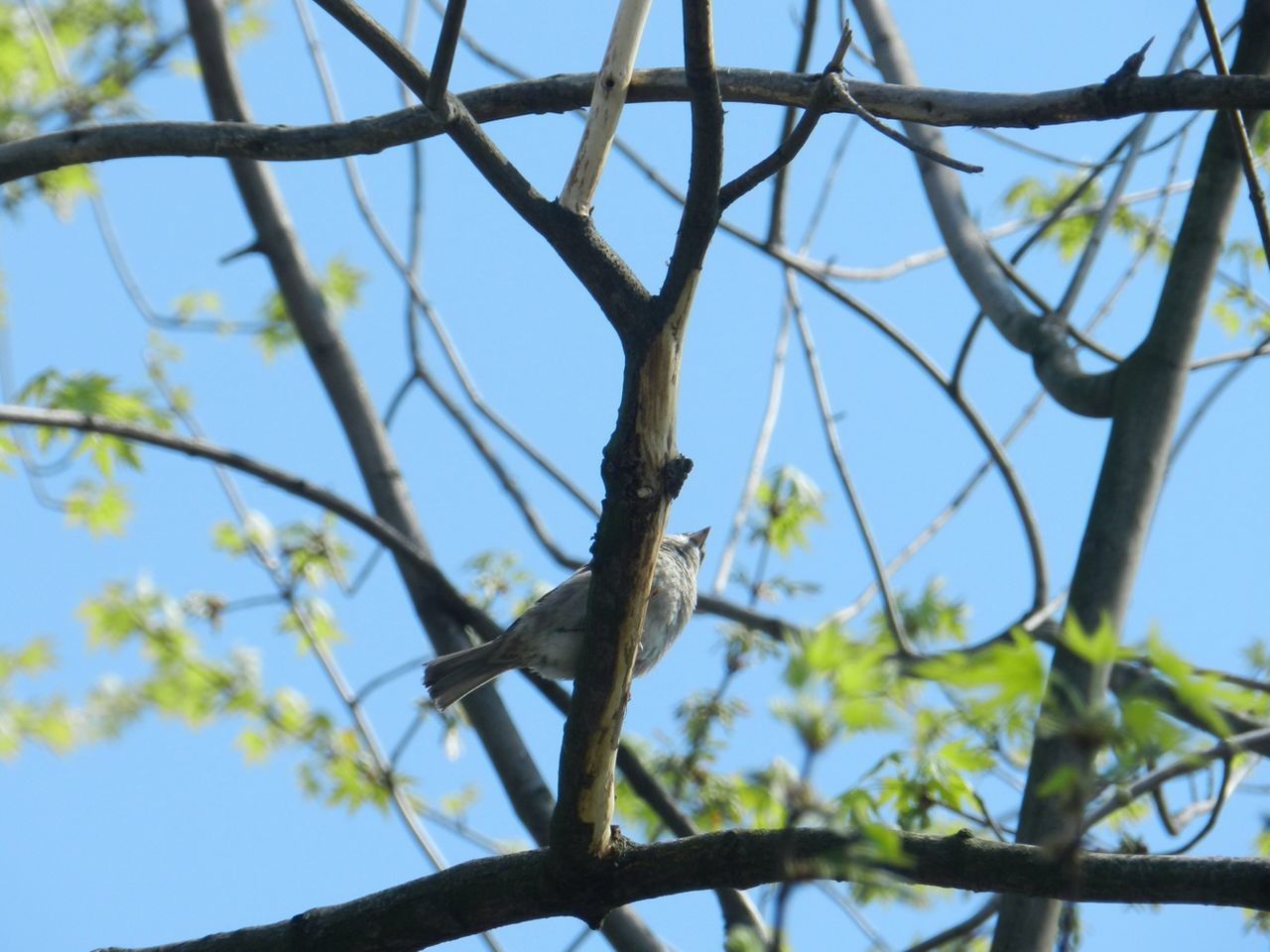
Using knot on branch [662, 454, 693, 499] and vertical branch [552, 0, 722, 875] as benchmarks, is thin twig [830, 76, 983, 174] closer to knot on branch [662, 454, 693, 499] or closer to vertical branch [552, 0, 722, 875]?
vertical branch [552, 0, 722, 875]

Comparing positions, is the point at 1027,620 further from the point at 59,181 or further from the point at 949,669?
the point at 59,181

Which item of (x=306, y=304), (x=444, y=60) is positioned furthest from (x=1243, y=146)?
(x=306, y=304)

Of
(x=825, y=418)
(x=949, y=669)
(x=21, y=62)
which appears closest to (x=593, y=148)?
(x=949, y=669)

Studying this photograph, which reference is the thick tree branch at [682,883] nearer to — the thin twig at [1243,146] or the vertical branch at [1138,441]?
the vertical branch at [1138,441]

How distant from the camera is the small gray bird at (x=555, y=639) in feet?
13.7

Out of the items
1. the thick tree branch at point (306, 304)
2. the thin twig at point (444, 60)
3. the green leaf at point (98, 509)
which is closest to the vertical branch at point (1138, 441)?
the thin twig at point (444, 60)

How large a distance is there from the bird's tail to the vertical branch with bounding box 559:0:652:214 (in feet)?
6.75

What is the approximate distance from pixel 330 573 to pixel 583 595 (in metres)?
3.17

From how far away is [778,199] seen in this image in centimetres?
568

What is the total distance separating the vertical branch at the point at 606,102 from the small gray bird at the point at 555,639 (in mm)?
1602

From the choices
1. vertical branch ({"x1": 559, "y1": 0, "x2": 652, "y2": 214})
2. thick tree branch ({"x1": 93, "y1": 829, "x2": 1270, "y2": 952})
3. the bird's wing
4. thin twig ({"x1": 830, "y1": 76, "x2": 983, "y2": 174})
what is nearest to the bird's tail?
the bird's wing

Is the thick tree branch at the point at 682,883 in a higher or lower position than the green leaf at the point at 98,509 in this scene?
lower

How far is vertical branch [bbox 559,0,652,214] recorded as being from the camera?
9.27 ft

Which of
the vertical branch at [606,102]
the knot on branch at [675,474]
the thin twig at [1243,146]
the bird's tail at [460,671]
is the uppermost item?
the thin twig at [1243,146]
